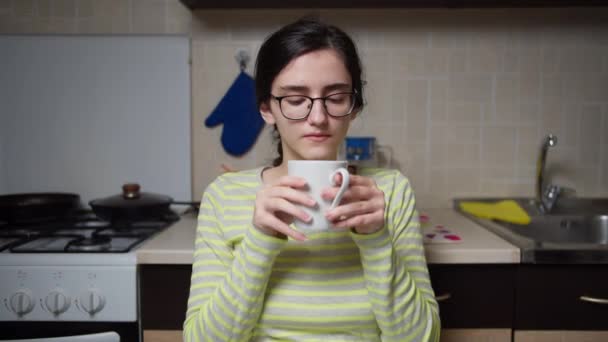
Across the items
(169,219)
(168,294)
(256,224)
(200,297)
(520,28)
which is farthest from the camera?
(520,28)

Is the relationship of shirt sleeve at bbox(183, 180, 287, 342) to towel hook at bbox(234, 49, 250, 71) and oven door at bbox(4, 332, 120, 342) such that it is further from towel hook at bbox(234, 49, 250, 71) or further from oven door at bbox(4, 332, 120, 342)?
towel hook at bbox(234, 49, 250, 71)

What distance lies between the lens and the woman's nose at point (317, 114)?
2.52 ft

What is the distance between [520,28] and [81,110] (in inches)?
62.7

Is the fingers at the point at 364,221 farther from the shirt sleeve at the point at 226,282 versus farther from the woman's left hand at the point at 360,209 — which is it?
the shirt sleeve at the point at 226,282

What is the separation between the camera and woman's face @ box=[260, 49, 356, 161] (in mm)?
783

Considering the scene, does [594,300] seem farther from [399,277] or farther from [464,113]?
[464,113]

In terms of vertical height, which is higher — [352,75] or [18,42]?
[18,42]

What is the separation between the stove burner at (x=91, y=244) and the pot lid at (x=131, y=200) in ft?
0.48

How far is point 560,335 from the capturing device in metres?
1.08

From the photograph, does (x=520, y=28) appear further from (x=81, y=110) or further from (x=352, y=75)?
(x=81, y=110)

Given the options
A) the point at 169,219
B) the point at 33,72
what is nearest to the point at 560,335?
the point at 169,219

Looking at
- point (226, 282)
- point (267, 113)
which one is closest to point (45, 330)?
point (226, 282)

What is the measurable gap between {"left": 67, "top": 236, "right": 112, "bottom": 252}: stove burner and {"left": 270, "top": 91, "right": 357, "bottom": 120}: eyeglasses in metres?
0.61

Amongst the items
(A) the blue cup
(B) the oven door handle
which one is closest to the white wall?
(A) the blue cup
